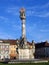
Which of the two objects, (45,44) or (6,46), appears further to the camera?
(45,44)

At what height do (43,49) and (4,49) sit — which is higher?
(43,49)

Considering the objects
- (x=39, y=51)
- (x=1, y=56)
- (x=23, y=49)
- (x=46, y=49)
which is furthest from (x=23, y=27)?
(x=39, y=51)

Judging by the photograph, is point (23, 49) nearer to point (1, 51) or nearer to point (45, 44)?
point (1, 51)

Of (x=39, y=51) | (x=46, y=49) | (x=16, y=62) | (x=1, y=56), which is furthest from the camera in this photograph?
(x=39, y=51)

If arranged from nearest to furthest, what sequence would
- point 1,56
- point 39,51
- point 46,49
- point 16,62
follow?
point 16,62
point 1,56
point 46,49
point 39,51

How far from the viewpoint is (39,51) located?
13088 cm

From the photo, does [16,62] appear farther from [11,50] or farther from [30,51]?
[11,50]

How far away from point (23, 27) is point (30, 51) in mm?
4831

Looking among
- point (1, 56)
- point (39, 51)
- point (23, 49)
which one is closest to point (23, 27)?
point (23, 49)

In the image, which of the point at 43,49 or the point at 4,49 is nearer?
the point at 4,49

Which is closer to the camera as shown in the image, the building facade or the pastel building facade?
the pastel building facade

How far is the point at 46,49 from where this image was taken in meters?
122

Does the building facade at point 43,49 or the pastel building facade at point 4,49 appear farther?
the building facade at point 43,49

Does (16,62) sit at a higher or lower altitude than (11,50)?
lower
